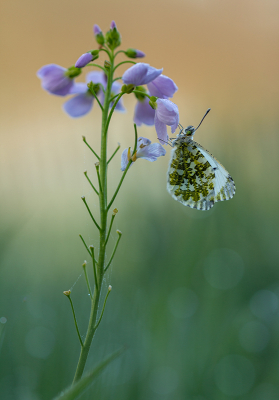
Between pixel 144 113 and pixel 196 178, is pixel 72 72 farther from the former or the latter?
pixel 196 178

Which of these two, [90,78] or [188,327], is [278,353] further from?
[90,78]

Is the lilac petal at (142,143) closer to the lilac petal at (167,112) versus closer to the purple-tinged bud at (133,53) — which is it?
the lilac petal at (167,112)

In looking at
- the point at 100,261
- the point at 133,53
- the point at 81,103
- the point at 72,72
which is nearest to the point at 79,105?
the point at 81,103

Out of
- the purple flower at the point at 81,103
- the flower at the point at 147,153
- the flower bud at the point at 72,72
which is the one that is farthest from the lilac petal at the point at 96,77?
the flower at the point at 147,153

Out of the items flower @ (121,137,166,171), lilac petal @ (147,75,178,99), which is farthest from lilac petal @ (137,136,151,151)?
lilac petal @ (147,75,178,99)

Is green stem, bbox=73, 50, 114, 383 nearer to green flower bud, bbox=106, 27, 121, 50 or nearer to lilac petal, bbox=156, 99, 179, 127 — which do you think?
green flower bud, bbox=106, 27, 121, 50

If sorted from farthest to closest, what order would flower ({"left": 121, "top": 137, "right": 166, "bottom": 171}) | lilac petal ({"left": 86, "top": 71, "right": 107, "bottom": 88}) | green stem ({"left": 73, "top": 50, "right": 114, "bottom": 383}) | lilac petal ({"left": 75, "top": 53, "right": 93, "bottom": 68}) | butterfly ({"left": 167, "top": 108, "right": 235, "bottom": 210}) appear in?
butterfly ({"left": 167, "top": 108, "right": 235, "bottom": 210}) → lilac petal ({"left": 86, "top": 71, "right": 107, "bottom": 88}) → flower ({"left": 121, "top": 137, "right": 166, "bottom": 171}) → lilac petal ({"left": 75, "top": 53, "right": 93, "bottom": 68}) → green stem ({"left": 73, "top": 50, "right": 114, "bottom": 383})

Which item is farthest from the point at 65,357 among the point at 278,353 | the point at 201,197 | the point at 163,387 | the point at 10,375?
the point at 201,197
